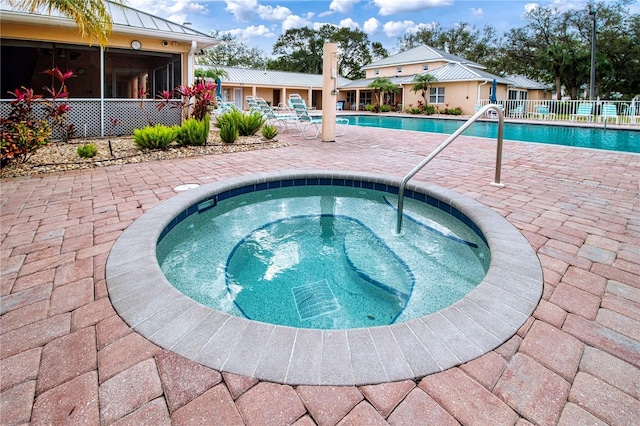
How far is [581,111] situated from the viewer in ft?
52.0

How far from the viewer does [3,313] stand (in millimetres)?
1915

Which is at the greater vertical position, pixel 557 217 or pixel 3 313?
pixel 557 217

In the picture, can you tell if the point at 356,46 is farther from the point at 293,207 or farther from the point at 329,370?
the point at 329,370

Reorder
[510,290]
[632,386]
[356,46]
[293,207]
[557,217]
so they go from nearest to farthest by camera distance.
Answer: [632,386], [510,290], [557,217], [293,207], [356,46]

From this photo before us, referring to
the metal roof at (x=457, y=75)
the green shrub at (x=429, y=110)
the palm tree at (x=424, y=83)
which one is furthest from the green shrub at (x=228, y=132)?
the palm tree at (x=424, y=83)

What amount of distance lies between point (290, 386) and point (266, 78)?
27093mm

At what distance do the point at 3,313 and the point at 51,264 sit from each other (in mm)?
581

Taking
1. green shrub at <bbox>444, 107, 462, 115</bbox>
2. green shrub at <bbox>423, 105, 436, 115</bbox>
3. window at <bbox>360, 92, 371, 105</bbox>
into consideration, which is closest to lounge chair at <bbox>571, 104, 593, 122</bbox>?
green shrub at <bbox>444, 107, 462, 115</bbox>

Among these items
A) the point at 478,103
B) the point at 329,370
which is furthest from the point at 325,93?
the point at 478,103

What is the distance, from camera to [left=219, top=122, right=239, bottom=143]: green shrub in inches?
305

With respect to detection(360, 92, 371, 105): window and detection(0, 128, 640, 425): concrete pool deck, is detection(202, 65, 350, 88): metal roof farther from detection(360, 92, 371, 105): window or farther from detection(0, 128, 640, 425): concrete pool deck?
detection(0, 128, 640, 425): concrete pool deck

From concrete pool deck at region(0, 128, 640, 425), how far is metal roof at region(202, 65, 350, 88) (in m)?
22.7

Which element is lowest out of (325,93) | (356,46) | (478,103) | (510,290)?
(510,290)

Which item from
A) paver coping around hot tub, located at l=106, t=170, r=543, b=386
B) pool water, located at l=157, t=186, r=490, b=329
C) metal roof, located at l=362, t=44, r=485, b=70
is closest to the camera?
paver coping around hot tub, located at l=106, t=170, r=543, b=386
